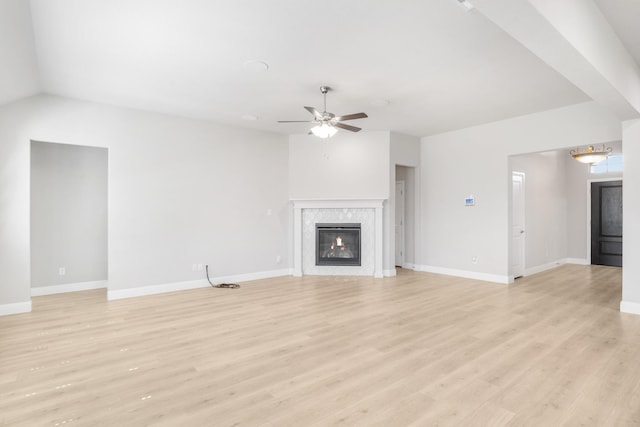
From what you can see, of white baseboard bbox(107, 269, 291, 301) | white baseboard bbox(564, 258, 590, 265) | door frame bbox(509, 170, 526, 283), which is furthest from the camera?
white baseboard bbox(564, 258, 590, 265)

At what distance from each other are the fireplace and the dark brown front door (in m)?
5.84

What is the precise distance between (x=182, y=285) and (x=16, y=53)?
12.2 ft

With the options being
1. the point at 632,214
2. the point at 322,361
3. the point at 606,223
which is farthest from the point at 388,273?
the point at 606,223

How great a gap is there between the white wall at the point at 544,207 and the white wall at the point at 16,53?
7.17 metres

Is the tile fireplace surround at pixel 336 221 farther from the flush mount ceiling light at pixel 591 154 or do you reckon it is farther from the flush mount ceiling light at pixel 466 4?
the flush mount ceiling light at pixel 466 4

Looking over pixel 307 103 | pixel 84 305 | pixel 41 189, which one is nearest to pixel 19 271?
pixel 84 305

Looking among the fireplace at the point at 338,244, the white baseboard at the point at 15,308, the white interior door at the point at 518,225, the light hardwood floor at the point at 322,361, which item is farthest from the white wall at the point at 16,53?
the white interior door at the point at 518,225

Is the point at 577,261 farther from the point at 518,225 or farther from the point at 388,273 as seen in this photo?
the point at 388,273

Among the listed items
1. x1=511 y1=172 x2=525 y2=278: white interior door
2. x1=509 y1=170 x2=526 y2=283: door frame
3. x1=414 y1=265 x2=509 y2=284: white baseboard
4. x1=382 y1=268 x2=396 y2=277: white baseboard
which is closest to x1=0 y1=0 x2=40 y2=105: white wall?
x1=382 y1=268 x2=396 y2=277: white baseboard

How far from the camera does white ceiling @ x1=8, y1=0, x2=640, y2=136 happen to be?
2.71 metres

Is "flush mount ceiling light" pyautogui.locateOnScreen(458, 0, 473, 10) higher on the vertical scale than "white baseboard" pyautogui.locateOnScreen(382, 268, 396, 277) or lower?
higher

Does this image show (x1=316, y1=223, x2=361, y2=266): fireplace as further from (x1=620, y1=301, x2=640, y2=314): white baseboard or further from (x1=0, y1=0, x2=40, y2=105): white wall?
(x1=0, y1=0, x2=40, y2=105): white wall

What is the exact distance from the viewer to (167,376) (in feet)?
8.59

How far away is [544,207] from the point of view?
748 cm
